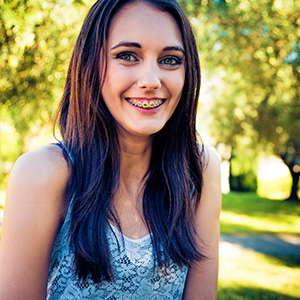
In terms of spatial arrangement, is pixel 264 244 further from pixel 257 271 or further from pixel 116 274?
pixel 116 274

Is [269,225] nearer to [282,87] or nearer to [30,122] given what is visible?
[282,87]

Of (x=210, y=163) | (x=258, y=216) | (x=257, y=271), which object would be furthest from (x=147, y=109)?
(x=258, y=216)

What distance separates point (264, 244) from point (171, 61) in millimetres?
7505

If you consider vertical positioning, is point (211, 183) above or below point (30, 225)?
above

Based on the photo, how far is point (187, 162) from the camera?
2066mm

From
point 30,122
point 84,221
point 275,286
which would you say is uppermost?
point 30,122

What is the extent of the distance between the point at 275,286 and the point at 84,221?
5.32 metres

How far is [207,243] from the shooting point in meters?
2.04

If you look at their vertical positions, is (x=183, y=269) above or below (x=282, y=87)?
below

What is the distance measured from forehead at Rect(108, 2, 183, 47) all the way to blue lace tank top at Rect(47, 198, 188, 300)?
80cm

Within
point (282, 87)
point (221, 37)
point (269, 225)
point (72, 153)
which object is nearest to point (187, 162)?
point (72, 153)

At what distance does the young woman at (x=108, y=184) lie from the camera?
1.57 meters

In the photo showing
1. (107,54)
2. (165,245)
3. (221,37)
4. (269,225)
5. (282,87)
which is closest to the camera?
(107,54)

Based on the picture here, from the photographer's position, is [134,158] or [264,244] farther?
[264,244]
